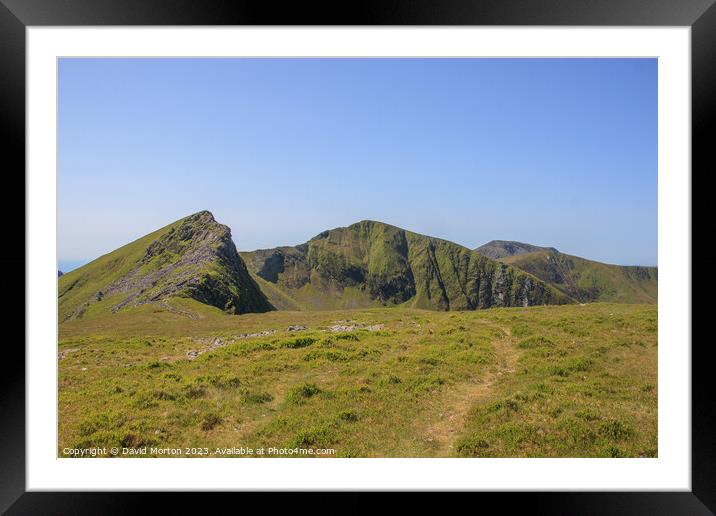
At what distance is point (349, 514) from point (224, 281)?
123 ft

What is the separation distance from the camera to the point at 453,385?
369 inches

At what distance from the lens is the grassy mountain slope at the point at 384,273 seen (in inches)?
4906

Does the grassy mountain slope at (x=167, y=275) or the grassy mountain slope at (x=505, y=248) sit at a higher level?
the grassy mountain slope at (x=505, y=248)

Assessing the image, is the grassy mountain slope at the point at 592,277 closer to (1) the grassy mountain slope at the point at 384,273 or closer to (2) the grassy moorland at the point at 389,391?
(1) the grassy mountain slope at the point at 384,273

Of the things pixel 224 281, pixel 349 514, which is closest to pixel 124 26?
pixel 349 514

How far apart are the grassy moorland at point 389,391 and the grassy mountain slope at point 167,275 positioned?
860 inches

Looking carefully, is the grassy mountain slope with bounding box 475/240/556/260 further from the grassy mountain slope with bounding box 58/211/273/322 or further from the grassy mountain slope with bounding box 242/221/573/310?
the grassy mountain slope with bounding box 58/211/273/322

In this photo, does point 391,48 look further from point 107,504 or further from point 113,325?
point 113,325

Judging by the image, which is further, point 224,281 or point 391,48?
point 224,281

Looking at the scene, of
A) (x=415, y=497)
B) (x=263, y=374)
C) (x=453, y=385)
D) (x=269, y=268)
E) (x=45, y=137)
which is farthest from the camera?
(x=269, y=268)

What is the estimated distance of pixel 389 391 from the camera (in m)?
9.02

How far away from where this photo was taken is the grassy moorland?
285 inches

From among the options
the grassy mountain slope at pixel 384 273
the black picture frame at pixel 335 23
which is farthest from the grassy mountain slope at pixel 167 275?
the grassy mountain slope at pixel 384 273

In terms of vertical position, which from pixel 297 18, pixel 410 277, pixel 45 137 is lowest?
pixel 410 277
